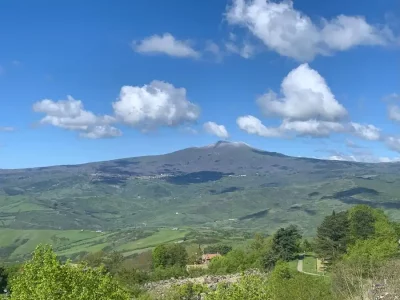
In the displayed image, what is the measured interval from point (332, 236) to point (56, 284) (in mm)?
95180

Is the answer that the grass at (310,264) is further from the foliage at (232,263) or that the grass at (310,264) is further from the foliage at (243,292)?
the foliage at (243,292)

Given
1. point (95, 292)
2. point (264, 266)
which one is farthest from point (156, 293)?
point (95, 292)

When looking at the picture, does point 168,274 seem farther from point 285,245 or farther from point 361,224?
point 361,224

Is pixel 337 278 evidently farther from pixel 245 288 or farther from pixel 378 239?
pixel 245 288

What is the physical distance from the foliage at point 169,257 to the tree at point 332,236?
57537 millimetres

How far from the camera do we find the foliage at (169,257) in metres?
163

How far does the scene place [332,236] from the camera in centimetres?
11925

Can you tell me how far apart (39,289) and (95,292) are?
13.6ft

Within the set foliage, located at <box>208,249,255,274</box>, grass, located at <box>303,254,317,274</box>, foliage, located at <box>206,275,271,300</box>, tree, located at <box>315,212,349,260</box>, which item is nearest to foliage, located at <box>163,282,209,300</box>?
→ grass, located at <box>303,254,317,274</box>

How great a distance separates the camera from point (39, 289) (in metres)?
33.8

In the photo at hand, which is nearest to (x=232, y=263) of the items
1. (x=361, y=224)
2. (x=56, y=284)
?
(x=361, y=224)

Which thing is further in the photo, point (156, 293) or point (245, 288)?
point (156, 293)

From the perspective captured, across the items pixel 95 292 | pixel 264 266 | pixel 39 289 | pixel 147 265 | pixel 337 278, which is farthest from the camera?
pixel 147 265

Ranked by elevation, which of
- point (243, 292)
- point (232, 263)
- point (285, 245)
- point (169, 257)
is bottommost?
point (169, 257)
